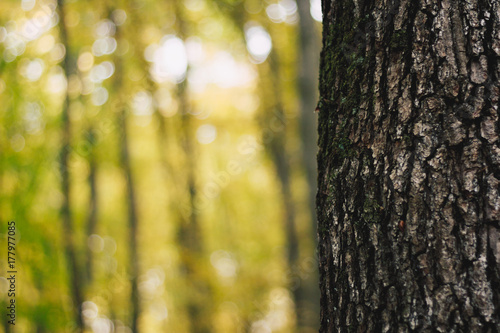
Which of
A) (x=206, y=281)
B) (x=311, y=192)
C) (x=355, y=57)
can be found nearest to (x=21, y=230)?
(x=206, y=281)

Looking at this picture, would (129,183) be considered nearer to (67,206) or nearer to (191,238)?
(191,238)

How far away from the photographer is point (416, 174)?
1.07 metres

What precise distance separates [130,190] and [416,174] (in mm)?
7077

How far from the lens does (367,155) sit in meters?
1.16

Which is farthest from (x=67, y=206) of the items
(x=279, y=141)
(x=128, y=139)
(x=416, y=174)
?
(x=416, y=174)

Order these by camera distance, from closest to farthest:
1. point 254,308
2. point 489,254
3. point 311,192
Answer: point 489,254 < point 311,192 < point 254,308

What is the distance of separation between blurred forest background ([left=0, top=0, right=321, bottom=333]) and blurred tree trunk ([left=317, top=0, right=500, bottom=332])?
4234 mm

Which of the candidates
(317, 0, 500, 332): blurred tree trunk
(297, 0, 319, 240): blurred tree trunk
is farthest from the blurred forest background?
(317, 0, 500, 332): blurred tree trunk

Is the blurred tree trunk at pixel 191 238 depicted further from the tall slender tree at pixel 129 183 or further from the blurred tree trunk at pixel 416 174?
the blurred tree trunk at pixel 416 174

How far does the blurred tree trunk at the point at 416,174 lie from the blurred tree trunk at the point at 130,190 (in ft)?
21.0

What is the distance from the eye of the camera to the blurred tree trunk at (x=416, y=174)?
39.0 inches

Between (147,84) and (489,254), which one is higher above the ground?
(147,84)

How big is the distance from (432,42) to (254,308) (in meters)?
6.68

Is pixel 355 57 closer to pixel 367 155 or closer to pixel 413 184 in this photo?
pixel 367 155
